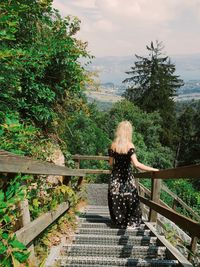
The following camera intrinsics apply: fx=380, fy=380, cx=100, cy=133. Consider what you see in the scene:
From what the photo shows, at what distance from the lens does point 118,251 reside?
4480 millimetres

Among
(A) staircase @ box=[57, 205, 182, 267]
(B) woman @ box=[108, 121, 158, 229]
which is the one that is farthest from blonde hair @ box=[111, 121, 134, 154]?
(A) staircase @ box=[57, 205, 182, 267]

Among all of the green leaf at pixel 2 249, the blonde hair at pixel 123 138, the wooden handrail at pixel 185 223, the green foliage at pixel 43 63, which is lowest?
the wooden handrail at pixel 185 223

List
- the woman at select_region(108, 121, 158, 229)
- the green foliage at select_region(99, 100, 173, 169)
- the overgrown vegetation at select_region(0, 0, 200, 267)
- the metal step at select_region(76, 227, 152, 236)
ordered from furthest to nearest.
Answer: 1. the green foliage at select_region(99, 100, 173, 169)
2. the woman at select_region(108, 121, 158, 229)
3. the metal step at select_region(76, 227, 152, 236)
4. the overgrown vegetation at select_region(0, 0, 200, 267)

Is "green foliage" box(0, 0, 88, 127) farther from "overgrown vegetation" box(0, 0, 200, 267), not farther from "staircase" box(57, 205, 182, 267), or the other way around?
"staircase" box(57, 205, 182, 267)

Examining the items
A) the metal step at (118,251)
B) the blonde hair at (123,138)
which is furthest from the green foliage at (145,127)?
the metal step at (118,251)

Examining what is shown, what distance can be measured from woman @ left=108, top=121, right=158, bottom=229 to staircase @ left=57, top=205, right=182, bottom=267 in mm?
228

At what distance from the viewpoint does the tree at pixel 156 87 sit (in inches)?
1661

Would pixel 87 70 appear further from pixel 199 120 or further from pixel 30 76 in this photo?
pixel 199 120

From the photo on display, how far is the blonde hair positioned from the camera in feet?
18.7

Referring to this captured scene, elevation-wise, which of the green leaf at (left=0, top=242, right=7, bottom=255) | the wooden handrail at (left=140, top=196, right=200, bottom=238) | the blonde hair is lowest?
the wooden handrail at (left=140, top=196, right=200, bottom=238)

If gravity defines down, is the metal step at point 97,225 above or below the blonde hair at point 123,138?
below

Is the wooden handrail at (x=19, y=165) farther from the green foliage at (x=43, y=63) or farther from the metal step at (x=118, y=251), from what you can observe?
the green foliage at (x=43, y=63)

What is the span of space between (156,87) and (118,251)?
3928cm

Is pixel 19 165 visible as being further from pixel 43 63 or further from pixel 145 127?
pixel 145 127
